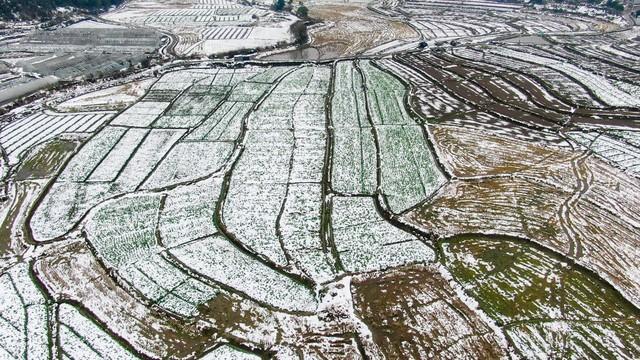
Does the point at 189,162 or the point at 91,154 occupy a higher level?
the point at 189,162

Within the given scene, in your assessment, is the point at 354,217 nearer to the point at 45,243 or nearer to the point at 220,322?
the point at 220,322

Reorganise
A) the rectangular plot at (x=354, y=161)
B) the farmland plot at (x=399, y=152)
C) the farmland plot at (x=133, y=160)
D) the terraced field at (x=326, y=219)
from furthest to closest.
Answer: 1. the rectangular plot at (x=354, y=161)
2. the farmland plot at (x=399, y=152)
3. the farmland plot at (x=133, y=160)
4. the terraced field at (x=326, y=219)

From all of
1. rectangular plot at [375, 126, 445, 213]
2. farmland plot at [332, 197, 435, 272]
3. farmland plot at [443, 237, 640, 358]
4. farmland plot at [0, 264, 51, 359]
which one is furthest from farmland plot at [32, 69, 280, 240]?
farmland plot at [443, 237, 640, 358]

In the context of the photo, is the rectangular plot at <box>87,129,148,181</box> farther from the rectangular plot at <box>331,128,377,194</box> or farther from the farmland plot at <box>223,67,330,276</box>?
the rectangular plot at <box>331,128,377,194</box>

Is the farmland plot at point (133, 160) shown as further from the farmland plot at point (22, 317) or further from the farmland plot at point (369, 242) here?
the farmland plot at point (369, 242)

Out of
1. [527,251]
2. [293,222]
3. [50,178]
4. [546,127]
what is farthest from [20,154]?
[546,127]

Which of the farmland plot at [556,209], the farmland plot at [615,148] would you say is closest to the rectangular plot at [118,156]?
the farmland plot at [556,209]

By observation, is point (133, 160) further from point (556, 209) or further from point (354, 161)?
point (556, 209)

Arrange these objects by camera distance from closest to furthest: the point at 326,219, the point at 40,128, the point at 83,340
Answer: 1. the point at 83,340
2. the point at 326,219
3. the point at 40,128

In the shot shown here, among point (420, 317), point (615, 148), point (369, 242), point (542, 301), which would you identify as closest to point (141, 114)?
point (369, 242)
